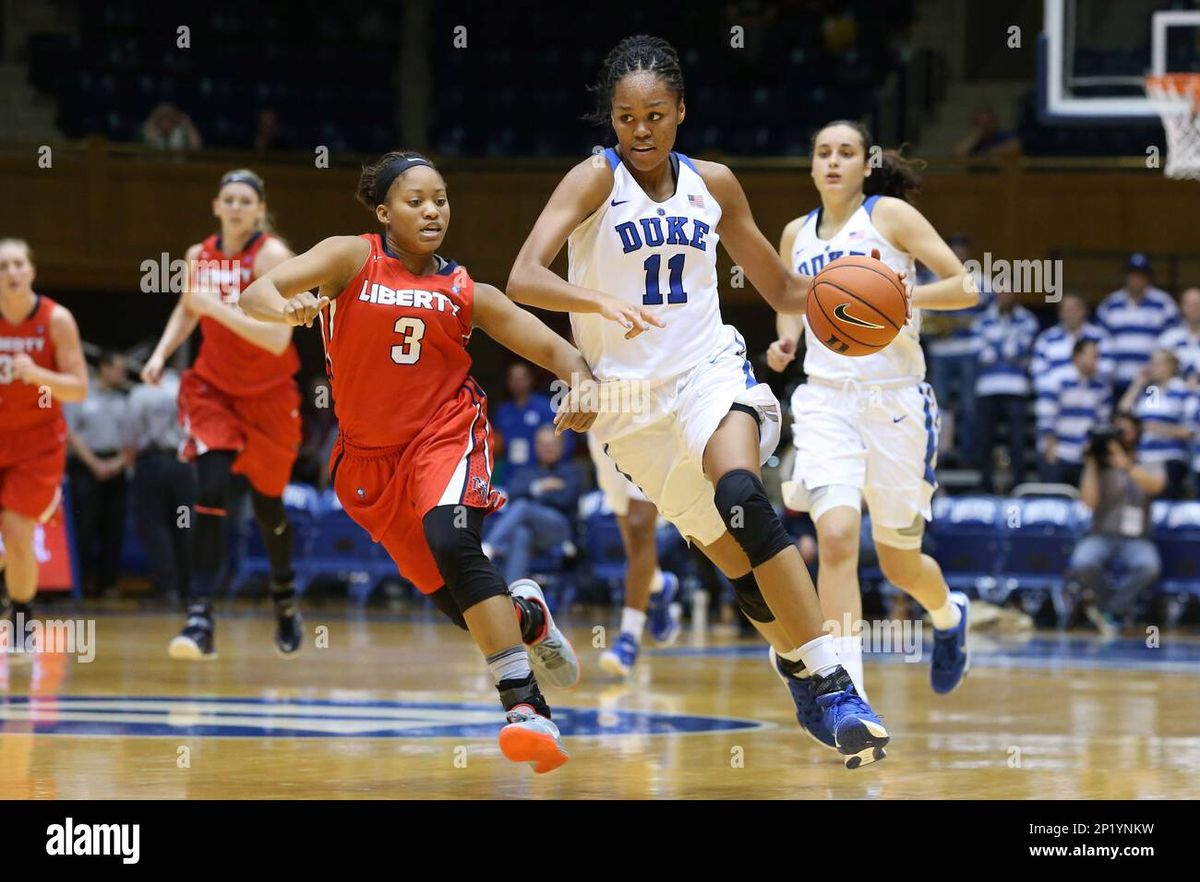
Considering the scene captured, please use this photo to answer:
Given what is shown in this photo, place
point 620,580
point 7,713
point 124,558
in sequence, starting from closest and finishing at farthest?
point 7,713
point 620,580
point 124,558

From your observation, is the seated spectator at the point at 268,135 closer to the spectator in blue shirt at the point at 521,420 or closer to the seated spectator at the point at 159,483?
the seated spectator at the point at 159,483

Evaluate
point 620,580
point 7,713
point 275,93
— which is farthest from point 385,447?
point 275,93

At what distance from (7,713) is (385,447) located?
232 cm

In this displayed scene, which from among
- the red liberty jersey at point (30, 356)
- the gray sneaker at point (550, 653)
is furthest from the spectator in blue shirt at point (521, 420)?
the gray sneaker at point (550, 653)

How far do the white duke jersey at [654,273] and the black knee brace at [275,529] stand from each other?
11.2 feet

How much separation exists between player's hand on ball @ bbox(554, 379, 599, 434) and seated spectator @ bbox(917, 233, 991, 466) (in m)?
9.33

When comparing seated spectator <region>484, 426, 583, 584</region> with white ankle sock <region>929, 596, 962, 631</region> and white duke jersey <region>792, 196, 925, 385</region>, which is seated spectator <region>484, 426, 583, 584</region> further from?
white duke jersey <region>792, 196, 925, 385</region>

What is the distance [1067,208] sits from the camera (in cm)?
1594

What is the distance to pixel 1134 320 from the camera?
13742mm

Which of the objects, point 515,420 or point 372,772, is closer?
point 372,772

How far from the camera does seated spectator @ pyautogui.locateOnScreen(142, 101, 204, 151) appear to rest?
1628cm

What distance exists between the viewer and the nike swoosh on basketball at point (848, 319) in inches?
204
